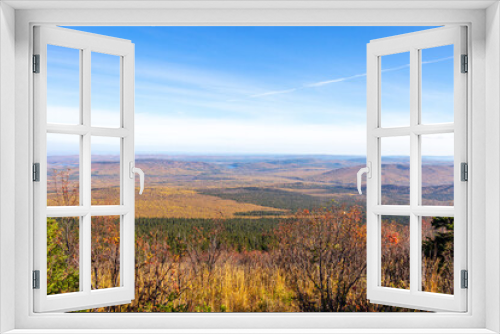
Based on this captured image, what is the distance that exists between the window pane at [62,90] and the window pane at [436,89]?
Answer: 6.72 ft

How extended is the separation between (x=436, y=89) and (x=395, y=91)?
39.5 inches

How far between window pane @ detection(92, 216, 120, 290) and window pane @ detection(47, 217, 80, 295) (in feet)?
1.33

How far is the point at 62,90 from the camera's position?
2.53 metres

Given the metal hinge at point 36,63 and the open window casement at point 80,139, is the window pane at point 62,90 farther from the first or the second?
the metal hinge at point 36,63

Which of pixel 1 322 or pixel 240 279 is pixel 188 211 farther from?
pixel 1 322

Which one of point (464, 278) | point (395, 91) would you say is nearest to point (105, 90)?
point (395, 91)

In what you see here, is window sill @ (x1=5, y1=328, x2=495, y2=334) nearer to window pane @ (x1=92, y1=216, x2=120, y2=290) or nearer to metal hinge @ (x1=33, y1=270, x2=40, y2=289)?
metal hinge @ (x1=33, y1=270, x2=40, y2=289)

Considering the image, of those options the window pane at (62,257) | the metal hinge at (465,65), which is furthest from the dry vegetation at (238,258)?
the metal hinge at (465,65)

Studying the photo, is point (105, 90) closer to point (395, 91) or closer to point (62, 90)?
point (62, 90)

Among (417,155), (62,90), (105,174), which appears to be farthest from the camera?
(105,174)

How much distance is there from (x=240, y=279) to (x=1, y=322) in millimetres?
2829

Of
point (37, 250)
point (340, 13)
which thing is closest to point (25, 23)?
point (37, 250)

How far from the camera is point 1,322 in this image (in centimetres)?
198

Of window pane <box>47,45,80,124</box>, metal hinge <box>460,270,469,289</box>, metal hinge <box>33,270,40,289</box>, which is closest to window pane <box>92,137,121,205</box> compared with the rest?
window pane <box>47,45,80,124</box>
